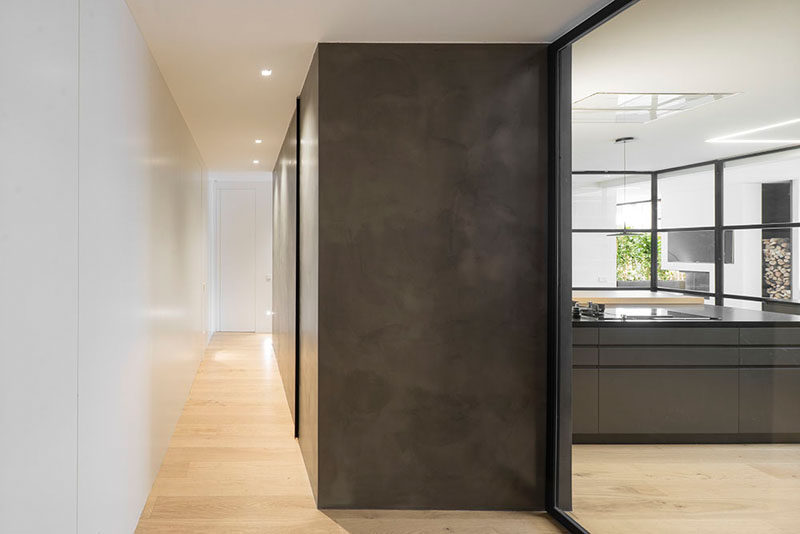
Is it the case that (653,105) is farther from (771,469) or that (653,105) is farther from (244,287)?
(244,287)

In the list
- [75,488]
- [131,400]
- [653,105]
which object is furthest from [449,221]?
[75,488]

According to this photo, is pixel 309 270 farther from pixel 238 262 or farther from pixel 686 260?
pixel 238 262

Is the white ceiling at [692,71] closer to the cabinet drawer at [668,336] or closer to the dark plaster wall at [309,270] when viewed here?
the cabinet drawer at [668,336]

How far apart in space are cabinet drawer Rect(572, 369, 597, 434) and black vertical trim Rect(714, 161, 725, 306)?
1.05 meters

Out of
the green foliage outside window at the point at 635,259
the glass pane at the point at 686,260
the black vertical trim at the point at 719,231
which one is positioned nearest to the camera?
the black vertical trim at the point at 719,231

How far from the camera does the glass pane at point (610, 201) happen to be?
273 cm

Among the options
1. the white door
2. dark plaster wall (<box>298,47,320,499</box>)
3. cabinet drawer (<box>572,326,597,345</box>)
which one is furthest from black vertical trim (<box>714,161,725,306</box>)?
the white door

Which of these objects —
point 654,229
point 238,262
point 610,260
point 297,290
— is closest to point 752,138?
point 654,229

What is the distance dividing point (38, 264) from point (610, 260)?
91.5 inches

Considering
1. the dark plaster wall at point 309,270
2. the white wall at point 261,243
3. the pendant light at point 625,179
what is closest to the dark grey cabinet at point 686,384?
the pendant light at point 625,179

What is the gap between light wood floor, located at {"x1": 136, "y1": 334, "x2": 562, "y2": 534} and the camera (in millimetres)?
3275

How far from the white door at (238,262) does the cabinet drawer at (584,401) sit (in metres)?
8.29

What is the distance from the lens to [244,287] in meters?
10.9

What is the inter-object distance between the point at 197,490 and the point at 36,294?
2427mm
